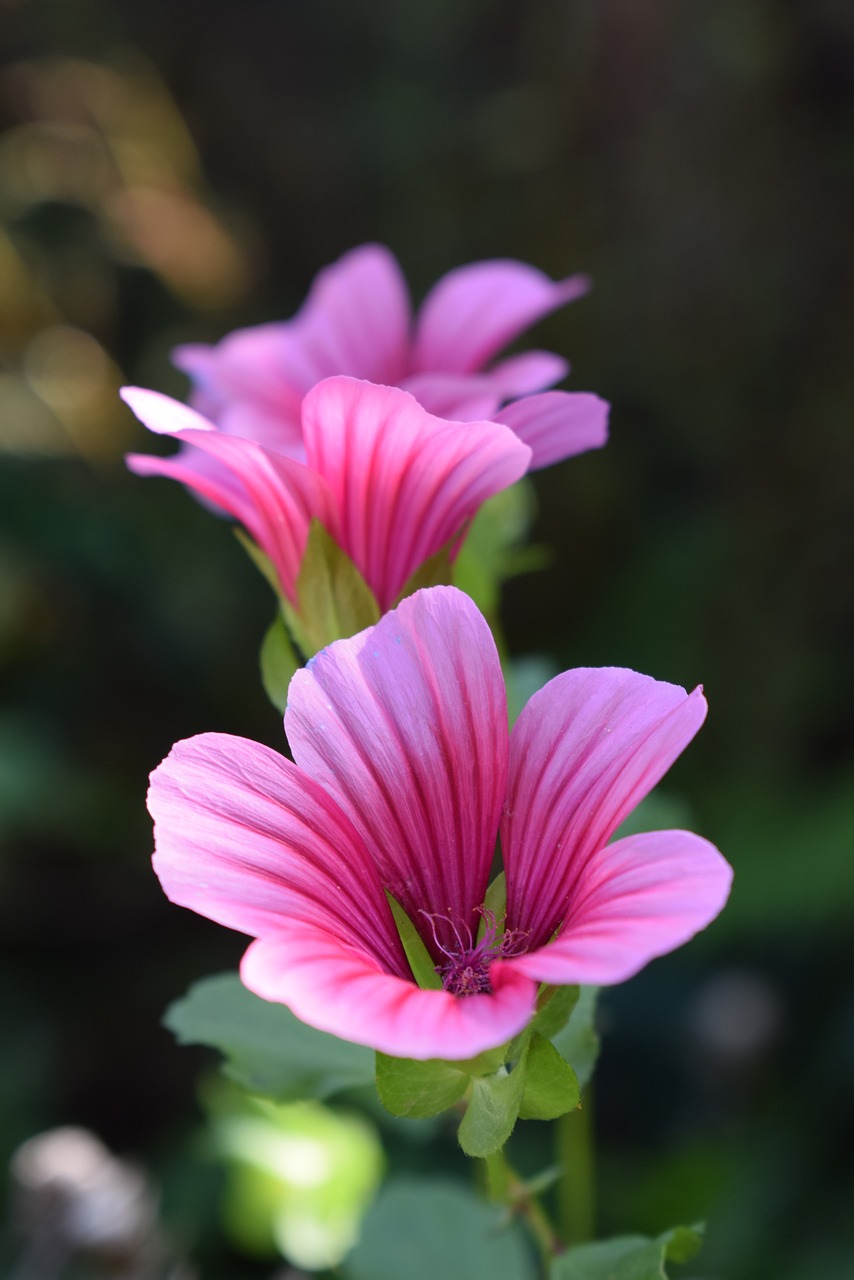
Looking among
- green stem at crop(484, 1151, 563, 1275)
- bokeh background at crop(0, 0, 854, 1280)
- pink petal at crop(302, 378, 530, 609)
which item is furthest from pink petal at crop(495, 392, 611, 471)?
bokeh background at crop(0, 0, 854, 1280)

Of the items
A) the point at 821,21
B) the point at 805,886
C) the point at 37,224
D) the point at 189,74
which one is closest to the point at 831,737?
the point at 805,886

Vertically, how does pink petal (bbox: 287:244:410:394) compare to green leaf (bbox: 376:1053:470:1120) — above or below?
above

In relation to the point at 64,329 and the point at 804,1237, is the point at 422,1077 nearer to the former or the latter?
the point at 804,1237

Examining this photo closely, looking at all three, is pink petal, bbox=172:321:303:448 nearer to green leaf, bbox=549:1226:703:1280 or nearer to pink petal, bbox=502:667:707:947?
pink petal, bbox=502:667:707:947

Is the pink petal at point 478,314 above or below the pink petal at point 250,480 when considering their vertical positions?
above

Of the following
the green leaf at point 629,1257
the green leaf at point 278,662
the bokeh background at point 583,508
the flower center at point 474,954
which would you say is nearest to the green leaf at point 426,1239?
the green leaf at point 629,1257

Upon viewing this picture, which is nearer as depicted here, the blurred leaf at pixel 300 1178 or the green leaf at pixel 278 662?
the green leaf at pixel 278 662

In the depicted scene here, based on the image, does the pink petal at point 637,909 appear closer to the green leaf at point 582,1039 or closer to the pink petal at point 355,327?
the green leaf at point 582,1039
